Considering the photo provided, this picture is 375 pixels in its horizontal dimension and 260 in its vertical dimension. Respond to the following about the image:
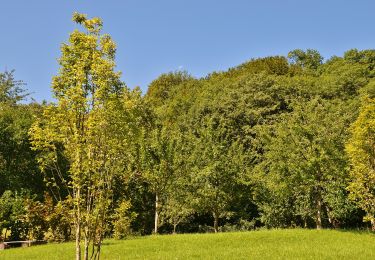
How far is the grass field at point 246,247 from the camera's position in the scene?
67.3 ft

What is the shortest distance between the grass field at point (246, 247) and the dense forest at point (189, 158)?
7.72 feet

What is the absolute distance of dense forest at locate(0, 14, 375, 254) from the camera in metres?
8.99

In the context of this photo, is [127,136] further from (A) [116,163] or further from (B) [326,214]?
(B) [326,214]

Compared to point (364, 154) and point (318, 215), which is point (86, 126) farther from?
point (318, 215)

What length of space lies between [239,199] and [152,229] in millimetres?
9573

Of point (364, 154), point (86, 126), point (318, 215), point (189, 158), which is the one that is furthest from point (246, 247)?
point (86, 126)

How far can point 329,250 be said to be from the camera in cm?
2125

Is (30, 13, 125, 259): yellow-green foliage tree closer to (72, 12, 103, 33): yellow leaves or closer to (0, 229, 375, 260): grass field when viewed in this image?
(72, 12, 103, 33): yellow leaves

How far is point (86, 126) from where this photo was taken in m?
8.93

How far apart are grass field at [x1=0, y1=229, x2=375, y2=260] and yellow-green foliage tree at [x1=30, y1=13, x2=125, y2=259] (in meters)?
12.4

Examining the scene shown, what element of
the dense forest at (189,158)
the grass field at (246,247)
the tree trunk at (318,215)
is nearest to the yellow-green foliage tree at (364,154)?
the dense forest at (189,158)

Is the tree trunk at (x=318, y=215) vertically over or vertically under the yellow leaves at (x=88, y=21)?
under

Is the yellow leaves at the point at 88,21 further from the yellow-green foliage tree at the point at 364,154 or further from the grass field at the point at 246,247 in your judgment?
the yellow-green foliage tree at the point at 364,154

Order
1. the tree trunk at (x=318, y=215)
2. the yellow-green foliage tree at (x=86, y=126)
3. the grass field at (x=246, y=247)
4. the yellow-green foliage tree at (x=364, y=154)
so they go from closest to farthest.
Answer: the yellow-green foliage tree at (x=86, y=126), the grass field at (x=246, y=247), the yellow-green foliage tree at (x=364, y=154), the tree trunk at (x=318, y=215)
